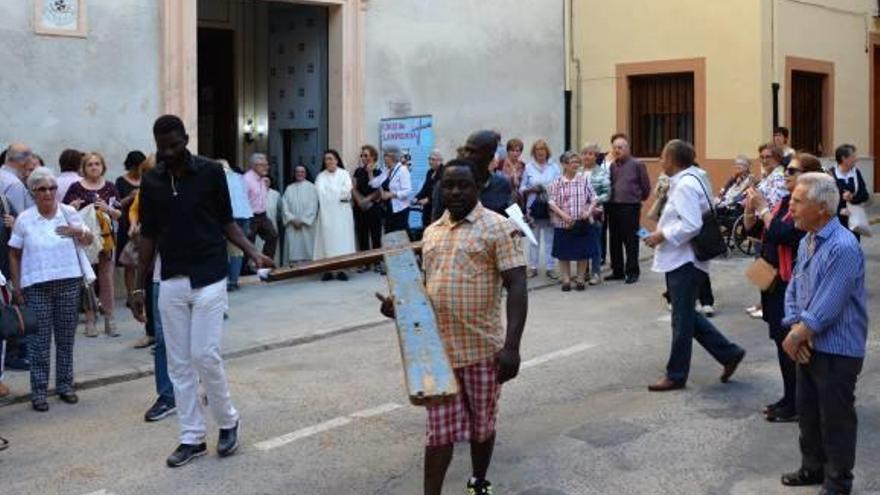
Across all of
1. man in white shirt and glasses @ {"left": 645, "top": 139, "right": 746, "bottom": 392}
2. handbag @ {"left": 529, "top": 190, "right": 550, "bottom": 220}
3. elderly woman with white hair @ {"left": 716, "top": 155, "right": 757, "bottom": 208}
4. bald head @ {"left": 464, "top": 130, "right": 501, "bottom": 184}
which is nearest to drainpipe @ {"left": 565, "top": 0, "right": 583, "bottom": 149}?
elderly woman with white hair @ {"left": 716, "top": 155, "right": 757, "bottom": 208}

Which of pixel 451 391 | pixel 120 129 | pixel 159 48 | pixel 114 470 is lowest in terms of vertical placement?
pixel 114 470

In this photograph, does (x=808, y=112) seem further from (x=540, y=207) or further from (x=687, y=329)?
(x=687, y=329)

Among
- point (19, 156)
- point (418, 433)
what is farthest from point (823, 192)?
point (19, 156)

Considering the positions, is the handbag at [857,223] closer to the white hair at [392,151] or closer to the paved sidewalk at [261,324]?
the paved sidewalk at [261,324]

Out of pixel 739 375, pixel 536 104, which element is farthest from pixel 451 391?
pixel 536 104

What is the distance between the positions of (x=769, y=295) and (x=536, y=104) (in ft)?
38.5

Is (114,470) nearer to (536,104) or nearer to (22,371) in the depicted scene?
(22,371)

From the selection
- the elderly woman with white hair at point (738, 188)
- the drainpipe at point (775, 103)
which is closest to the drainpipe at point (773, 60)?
the drainpipe at point (775, 103)

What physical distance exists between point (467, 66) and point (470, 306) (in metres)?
12.3

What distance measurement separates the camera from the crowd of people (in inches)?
194

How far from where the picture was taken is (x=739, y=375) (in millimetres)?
7895

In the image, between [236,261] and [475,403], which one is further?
[236,261]

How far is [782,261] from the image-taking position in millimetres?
6527

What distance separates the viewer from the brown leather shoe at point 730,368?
7555mm
